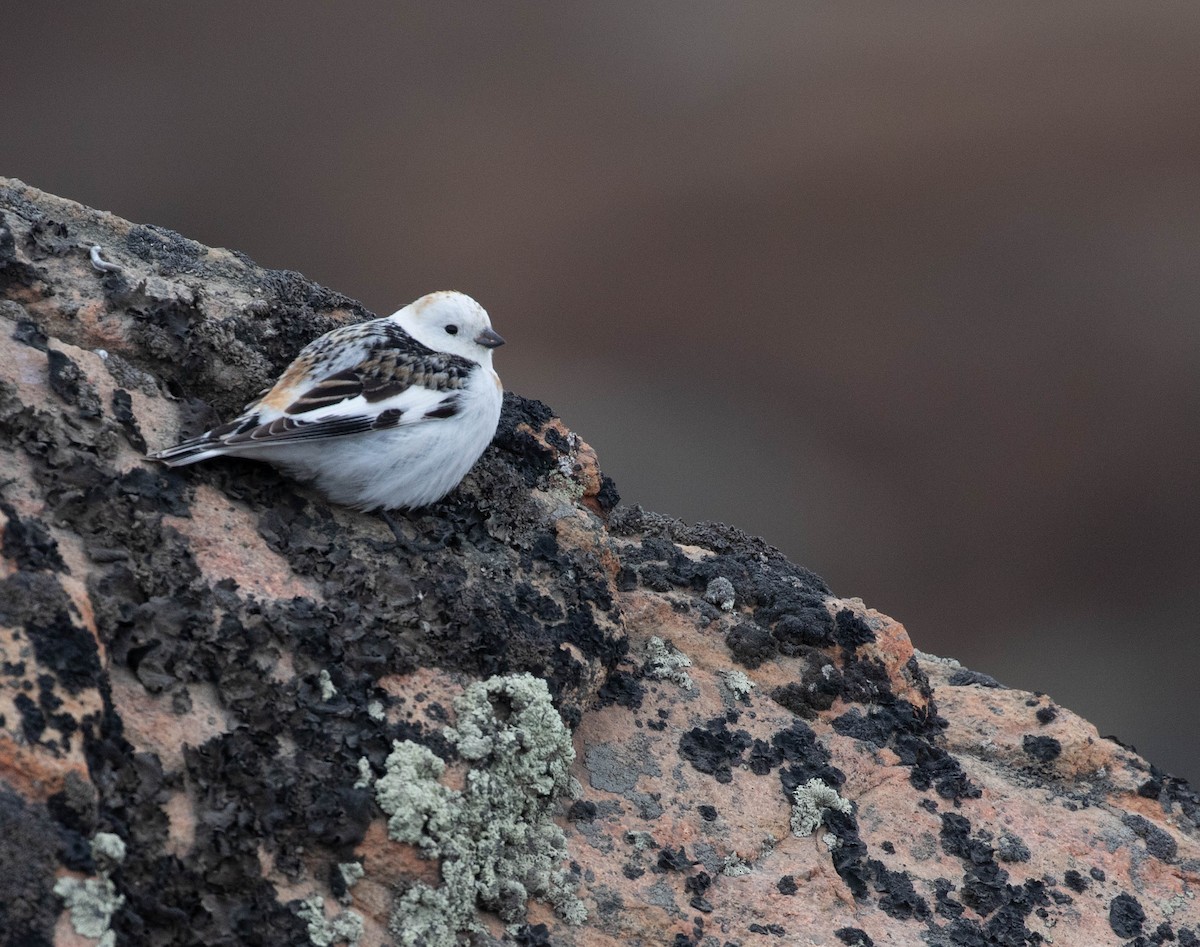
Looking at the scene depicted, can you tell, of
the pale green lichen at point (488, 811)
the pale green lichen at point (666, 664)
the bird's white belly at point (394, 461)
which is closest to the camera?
the pale green lichen at point (488, 811)

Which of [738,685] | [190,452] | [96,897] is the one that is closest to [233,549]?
[190,452]

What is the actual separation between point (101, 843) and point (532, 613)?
1873mm

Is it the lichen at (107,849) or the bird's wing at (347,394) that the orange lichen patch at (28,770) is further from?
the bird's wing at (347,394)

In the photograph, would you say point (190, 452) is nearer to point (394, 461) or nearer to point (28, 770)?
point (394, 461)

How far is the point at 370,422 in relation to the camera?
4.32 m

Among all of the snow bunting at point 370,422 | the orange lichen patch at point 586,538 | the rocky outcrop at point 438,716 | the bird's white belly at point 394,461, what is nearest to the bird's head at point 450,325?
the snow bunting at point 370,422

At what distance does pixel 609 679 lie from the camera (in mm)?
4621

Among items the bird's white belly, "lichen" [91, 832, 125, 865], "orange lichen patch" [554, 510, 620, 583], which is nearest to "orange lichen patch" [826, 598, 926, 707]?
"orange lichen patch" [554, 510, 620, 583]

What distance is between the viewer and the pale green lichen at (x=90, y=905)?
2633 millimetres

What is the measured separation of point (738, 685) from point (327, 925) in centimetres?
210

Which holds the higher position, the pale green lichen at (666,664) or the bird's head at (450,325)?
the bird's head at (450,325)

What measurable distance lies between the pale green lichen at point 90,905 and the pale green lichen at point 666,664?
2.42 m

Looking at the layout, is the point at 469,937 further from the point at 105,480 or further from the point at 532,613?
the point at 105,480

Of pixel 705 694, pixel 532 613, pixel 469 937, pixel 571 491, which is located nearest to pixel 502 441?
pixel 571 491
